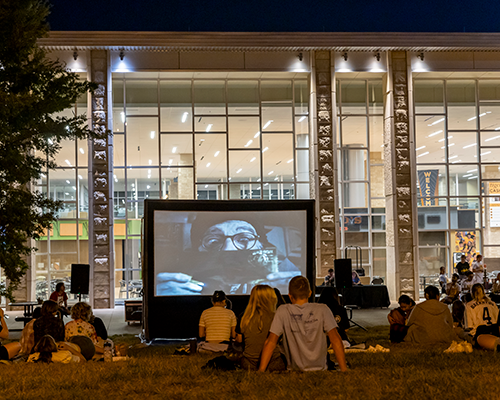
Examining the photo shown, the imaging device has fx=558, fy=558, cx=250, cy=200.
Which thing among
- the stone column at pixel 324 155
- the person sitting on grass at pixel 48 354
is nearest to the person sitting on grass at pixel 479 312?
the person sitting on grass at pixel 48 354

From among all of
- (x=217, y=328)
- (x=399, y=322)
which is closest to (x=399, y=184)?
(x=399, y=322)

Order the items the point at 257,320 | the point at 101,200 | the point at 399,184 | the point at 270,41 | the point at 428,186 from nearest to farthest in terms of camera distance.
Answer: the point at 257,320 → the point at 101,200 → the point at 270,41 → the point at 399,184 → the point at 428,186

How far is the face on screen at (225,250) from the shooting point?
37.2 ft

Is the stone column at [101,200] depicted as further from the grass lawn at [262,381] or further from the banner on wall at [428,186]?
the grass lawn at [262,381]

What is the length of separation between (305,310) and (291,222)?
738cm

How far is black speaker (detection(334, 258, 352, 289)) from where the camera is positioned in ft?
43.1

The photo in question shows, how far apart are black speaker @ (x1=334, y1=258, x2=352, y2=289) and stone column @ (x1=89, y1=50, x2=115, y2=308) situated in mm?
7794

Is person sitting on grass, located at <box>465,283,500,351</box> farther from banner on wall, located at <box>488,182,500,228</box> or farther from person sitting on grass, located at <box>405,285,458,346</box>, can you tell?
banner on wall, located at <box>488,182,500,228</box>

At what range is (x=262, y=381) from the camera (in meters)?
4.57

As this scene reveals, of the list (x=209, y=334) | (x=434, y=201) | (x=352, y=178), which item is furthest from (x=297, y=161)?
(x=209, y=334)

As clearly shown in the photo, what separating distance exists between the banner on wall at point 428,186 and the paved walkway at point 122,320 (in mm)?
3979

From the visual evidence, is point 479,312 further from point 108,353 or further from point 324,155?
point 324,155

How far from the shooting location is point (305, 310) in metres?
4.51

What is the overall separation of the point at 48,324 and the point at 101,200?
10.9m
